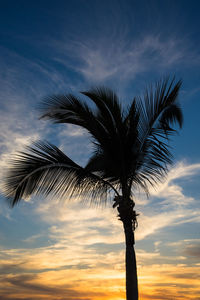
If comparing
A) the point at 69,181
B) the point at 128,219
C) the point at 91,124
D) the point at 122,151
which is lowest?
the point at 128,219

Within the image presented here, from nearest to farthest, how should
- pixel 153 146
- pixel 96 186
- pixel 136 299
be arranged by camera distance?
pixel 136 299 < pixel 153 146 < pixel 96 186

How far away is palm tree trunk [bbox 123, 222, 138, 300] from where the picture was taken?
320 inches

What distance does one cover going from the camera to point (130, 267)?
27.5 ft

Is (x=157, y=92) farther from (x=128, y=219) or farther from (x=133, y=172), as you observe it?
(x=128, y=219)

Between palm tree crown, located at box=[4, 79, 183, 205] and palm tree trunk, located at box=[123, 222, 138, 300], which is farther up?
palm tree crown, located at box=[4, 79, 183, 205]

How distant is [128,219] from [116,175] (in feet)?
4.89

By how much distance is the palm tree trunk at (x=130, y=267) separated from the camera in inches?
320

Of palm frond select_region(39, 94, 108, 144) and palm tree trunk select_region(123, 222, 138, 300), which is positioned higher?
palm frond select_region(39, 94, 108, 144)

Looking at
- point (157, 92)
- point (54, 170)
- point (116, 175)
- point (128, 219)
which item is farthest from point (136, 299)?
point (157, 92)

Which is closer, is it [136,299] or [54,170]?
[136,299]

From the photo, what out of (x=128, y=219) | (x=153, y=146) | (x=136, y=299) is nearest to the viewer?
(x=136, y=299)

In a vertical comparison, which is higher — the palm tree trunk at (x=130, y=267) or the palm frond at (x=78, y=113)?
the palm frond at (x=78, y=113)

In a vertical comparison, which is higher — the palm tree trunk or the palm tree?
the palm tree

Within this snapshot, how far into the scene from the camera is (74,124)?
995 centimetres
